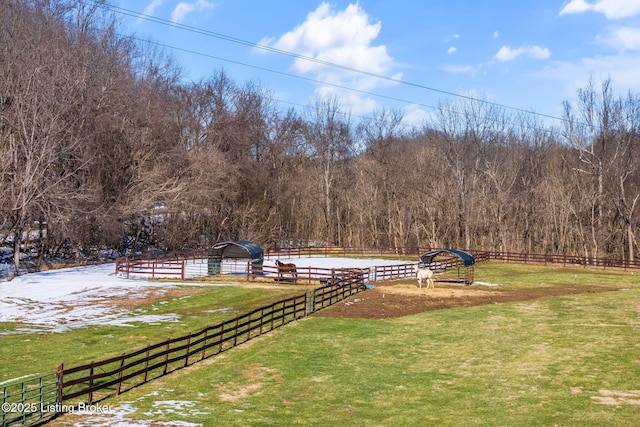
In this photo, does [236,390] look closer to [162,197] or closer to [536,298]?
[536,298]

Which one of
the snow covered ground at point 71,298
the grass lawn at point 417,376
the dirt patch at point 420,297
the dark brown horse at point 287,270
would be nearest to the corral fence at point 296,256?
the dark brown horse at point 287,270

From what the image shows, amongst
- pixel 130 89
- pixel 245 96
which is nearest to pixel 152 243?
pixel 130 89

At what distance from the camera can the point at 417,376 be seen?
67.5 feet

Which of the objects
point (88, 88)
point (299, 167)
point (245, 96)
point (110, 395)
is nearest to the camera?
point (110, 395)

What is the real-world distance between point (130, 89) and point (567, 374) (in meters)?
55.2

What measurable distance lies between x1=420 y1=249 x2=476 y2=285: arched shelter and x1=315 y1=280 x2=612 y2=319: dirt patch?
1.99 m

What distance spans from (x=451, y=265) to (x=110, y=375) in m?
41.2

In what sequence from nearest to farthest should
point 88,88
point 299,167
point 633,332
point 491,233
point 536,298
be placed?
point 633,332
point 536,298
point 88,88
point 491,233
point 299,167

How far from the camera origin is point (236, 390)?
1873cm

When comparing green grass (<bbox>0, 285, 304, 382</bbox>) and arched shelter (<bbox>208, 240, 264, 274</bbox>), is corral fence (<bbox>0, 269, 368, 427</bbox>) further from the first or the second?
arched shelter (<bbox>208, 240, 264, 274</bbox>)

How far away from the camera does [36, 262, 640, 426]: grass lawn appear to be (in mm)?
16516

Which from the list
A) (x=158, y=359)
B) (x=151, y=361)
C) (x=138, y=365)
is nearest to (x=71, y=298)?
(x=158, y=359)

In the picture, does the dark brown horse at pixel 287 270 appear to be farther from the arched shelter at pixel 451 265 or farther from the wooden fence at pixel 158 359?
the arched shelter at pixel 451 265

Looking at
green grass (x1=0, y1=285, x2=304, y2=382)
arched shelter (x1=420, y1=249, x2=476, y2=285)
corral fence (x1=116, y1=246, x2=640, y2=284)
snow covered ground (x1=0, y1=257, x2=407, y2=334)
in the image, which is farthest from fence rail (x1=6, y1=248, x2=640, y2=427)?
snow covered ground (x1=0, y1=257, x2=407, y2=334)
